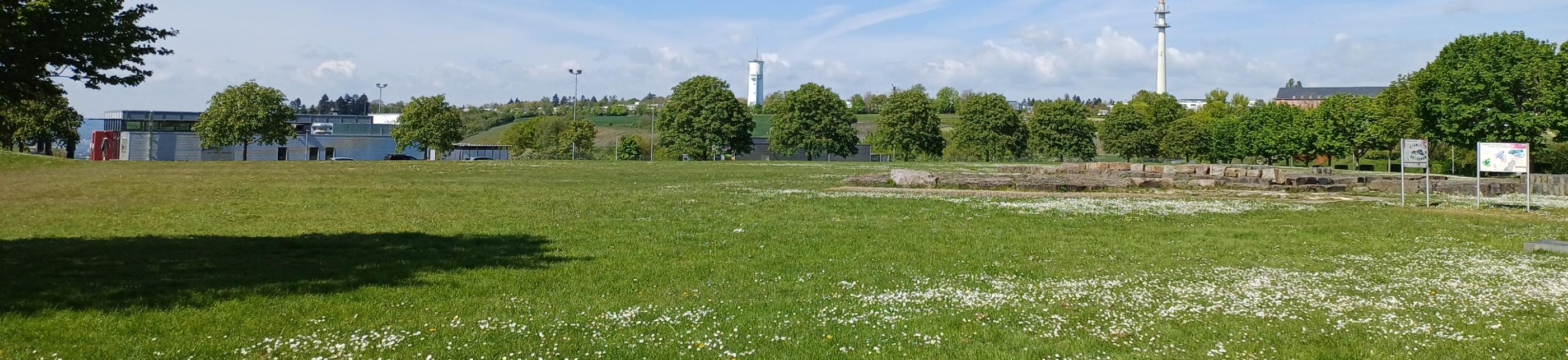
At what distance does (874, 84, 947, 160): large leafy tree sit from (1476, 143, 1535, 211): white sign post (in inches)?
2765

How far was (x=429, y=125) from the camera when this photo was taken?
8338 cm

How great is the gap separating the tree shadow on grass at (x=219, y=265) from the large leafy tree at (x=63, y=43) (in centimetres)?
220

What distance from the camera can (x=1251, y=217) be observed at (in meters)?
20.1

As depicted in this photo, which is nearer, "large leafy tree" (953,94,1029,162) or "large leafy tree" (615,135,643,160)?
"large leafy tree" (953,94,1029,162)

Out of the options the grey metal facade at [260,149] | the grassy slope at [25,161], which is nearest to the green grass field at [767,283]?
the grassy slope at [25,161]

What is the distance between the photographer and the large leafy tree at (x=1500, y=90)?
151ft

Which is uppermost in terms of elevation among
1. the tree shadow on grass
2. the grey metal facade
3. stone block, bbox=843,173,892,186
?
the grey metal facade

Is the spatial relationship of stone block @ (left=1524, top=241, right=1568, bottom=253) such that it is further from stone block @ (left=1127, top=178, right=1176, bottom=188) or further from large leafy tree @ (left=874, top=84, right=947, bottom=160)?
large leafy tree @ (left=874, top=84, right=947, bottom=160)

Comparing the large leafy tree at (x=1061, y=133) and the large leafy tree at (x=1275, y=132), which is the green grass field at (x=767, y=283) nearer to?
the large leafy tree at (x=1275, y=132)

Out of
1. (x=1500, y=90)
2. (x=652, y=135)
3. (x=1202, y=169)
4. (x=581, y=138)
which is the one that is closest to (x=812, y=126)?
(x=652, y=135)

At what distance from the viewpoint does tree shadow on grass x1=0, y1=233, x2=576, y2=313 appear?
8.95 meters

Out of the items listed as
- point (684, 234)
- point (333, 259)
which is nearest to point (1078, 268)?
point (684, 234)

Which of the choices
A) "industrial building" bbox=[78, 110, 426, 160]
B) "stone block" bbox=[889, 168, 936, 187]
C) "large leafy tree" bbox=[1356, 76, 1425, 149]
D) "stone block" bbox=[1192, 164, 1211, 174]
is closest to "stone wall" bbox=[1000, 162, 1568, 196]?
"stone block" bbox=[1192, 164, 1211, 174]

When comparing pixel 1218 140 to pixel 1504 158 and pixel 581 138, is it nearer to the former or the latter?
pixel 581 138
